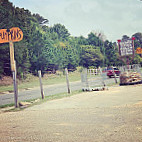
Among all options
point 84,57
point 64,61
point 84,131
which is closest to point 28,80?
point 64,61

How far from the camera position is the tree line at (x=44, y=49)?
3045 centimetres

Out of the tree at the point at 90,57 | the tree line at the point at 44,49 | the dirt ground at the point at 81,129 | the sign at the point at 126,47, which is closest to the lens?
the dirt ground at the point at 81,129

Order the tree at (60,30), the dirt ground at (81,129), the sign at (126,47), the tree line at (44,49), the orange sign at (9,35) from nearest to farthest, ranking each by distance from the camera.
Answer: the dirt ground at (81,129)
the orange sign at (9,35)
the sign at (126,47)
the tree line at (44,49)
the tree at (60,30)

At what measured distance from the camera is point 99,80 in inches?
596

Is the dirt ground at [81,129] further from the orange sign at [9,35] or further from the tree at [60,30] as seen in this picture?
the tree at [60,30]

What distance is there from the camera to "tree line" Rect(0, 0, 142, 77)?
1199 inches

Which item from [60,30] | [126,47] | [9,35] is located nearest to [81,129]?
[9,35]

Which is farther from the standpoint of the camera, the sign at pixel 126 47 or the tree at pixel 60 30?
the tree at pixel 60 30

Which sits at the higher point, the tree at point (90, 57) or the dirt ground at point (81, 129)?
the tree at point (90, 57)

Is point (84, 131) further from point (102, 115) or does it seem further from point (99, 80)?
point (99, 80)

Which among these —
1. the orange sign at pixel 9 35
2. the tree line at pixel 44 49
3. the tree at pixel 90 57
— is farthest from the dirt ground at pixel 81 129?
the tree at pixel 90 57

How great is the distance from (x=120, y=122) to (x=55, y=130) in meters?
1.53

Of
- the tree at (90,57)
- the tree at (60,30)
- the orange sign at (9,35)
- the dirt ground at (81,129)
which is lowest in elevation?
the dirt ground at (81,129)

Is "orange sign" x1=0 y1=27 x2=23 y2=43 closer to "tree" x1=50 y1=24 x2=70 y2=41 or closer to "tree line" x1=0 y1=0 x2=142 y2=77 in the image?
"tree line" x1=0 y1=0 x2=142 y2=77
